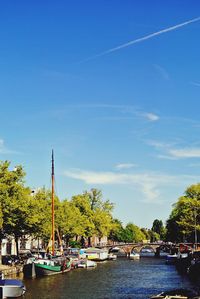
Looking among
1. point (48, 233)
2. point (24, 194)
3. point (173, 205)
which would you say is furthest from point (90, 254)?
point (24, 194)

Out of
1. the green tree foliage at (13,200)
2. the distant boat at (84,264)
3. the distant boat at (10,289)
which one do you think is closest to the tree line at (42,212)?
the green tree foliage at (13,200)

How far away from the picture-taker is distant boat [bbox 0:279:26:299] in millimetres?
52656

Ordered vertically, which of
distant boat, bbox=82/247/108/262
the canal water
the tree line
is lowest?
the canal water

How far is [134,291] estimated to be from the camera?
65000 mm

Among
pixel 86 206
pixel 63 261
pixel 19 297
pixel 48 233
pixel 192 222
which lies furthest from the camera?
pixel 86 206

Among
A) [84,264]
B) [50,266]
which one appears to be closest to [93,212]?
[84,264]

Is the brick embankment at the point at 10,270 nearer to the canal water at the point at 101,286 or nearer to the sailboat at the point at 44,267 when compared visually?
the sailboat at the point at 44,267

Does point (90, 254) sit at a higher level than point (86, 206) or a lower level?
lower

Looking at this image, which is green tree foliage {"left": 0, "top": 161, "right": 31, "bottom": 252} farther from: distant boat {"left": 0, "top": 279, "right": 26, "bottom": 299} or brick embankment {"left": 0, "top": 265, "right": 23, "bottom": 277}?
→ distant boat {"left": 0, "top": 279, "right": 26, "bottom": 299}

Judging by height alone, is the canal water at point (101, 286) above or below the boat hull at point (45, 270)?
below

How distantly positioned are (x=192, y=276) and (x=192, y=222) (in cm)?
5465

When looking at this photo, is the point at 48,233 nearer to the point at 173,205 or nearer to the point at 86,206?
the point at 86,206

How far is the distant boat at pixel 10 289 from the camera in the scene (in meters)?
52.7

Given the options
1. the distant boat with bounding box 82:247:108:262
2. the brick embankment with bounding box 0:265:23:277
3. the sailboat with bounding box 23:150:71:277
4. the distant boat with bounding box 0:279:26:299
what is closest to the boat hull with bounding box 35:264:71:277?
→ the sailboat with bounding box 23:150:71:277
